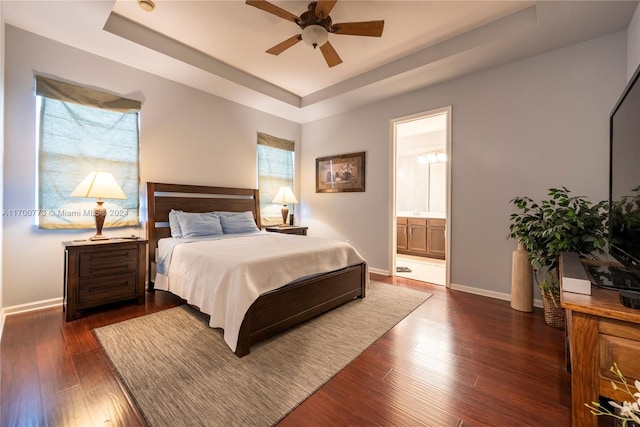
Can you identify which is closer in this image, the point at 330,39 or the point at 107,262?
the point at 107,262

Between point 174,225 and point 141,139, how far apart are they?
3.79 ft

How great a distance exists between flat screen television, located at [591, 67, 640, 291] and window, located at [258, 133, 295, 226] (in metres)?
4.18

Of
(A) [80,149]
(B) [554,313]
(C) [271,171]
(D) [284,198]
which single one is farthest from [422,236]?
(A) [80,149]

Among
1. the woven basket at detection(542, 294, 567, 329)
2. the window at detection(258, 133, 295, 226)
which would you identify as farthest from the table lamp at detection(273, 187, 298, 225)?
the woven basket at detection(542, 294, 567, 329)

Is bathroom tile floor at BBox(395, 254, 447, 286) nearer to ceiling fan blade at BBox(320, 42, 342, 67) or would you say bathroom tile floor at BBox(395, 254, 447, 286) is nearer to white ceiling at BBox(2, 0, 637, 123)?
white ceiling at BBox(2, 0, 637, 123)

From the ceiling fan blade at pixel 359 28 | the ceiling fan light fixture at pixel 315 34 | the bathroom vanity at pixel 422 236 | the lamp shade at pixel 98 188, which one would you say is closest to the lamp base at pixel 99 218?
the lamp shade at pixel 98 188

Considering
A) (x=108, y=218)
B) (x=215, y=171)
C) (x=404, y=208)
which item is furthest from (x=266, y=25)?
(x=404, y=208)

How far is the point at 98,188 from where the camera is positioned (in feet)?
8.82

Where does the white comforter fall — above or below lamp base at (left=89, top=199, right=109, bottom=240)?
below

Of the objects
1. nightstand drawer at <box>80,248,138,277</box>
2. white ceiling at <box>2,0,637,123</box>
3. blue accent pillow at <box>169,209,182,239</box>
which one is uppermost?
white ceiling at <box>2,0,637,123</box>

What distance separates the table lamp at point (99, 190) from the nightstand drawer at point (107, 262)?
228mm

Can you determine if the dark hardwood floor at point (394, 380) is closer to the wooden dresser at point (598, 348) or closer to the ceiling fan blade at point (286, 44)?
the wooden dresser at point (598, 348)

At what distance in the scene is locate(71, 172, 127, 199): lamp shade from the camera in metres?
2.66

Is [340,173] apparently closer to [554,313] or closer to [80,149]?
[554,313]
